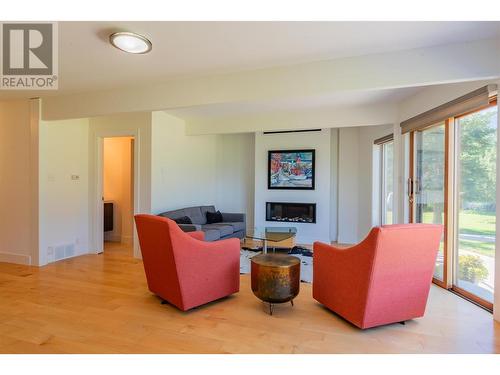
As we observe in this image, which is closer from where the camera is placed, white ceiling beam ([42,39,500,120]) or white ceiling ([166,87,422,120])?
white ceiling beam ([42,39,500,120])

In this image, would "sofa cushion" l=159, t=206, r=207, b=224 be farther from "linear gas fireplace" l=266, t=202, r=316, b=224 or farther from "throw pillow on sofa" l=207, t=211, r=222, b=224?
"linear gas fireplace" l=266, t=202, r=316, b=224

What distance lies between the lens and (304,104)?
13.7 ft

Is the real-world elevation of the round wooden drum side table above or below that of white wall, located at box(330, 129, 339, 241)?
below

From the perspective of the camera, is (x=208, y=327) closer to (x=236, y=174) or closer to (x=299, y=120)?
(x=299, y=120)

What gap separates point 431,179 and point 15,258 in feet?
19.0

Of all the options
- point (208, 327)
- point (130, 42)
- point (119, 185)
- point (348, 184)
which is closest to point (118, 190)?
point (119, 185)

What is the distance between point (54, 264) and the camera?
414 cm

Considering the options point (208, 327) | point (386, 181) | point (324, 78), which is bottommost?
point (208, 327)

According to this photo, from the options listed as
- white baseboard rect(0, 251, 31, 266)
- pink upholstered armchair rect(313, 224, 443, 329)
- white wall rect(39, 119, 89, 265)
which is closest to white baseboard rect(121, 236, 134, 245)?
white wall rect(39, 119, 89, 265)

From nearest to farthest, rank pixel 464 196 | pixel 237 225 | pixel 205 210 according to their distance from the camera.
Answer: pixel 464 196
pixel 237 225
pixel 205 210

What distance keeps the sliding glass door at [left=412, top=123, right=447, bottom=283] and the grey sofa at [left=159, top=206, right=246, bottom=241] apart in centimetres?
283

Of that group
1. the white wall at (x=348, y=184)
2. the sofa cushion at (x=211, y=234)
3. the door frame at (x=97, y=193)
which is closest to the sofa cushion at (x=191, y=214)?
the sofa cushion at (x=211, y=234)

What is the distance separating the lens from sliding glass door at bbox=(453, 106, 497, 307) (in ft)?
8.84

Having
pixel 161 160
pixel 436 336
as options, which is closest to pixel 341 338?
pixel 436 336
